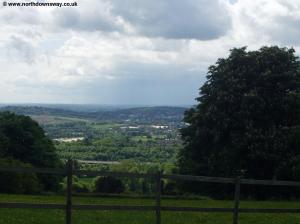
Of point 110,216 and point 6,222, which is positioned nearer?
point 6,222

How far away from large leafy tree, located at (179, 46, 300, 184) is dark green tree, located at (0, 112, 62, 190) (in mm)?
31473

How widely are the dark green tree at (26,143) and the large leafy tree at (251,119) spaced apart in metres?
31.5

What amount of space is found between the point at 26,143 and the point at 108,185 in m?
27.9

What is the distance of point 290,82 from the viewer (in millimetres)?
42469

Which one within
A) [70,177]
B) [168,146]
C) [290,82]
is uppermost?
[290,82]

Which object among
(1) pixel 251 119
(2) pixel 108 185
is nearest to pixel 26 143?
(2) pixel 108 185

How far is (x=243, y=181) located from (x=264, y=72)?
2772cm

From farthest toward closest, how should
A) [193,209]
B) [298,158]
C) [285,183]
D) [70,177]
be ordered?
[298,158], [285,183], [193,209], [70,177]

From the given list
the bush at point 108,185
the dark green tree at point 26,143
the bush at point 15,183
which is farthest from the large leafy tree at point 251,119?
the dark green tree at point 26,143

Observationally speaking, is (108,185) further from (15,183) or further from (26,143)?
(26,143)

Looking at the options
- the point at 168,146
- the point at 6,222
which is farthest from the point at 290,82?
the point at 168,146

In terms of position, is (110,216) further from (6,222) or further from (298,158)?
(298,158)

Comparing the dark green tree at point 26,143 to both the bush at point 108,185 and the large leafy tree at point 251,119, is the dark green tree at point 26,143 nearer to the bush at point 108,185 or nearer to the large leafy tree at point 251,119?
the bush at point 108,185

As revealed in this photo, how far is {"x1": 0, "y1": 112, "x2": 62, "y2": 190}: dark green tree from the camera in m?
71.0
